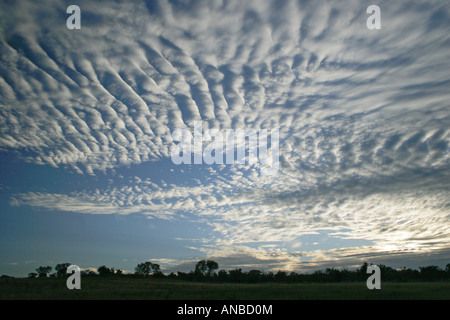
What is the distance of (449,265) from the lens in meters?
122
